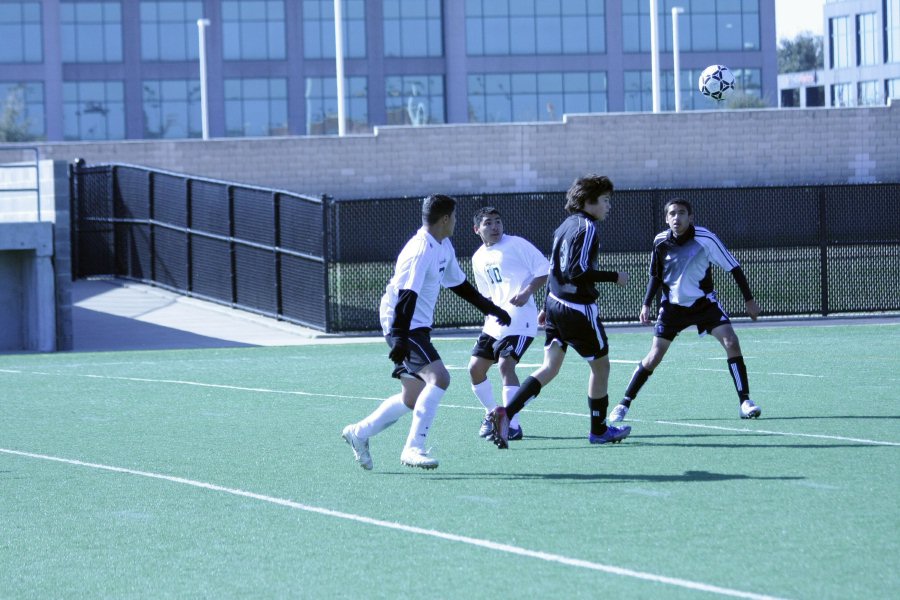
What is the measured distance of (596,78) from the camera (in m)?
65.4

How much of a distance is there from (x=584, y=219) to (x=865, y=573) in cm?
399

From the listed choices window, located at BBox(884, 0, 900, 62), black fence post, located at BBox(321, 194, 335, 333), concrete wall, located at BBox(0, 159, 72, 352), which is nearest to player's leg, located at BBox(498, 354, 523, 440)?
black fence post, located at BBox(321, 194, 335, 333)

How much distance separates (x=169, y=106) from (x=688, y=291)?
5533 cm

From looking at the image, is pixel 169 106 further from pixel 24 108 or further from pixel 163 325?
pixel 163 325

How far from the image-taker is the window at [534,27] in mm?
63500

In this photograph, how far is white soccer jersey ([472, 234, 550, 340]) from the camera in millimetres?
10531

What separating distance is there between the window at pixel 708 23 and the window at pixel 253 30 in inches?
663

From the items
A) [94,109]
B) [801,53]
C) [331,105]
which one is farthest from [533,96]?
[801,53]

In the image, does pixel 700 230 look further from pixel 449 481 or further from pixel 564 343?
pixel 449 481

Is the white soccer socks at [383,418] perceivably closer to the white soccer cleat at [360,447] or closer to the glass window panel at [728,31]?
the white soccer cleat at [360,447]

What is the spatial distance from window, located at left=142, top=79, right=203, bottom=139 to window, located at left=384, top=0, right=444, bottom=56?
30.9 ft

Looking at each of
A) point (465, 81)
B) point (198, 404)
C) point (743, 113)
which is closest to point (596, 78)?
point (465, 81)

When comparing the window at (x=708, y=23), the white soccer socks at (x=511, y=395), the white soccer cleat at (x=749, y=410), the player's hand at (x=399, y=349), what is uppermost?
the window at (x=708, y=23)

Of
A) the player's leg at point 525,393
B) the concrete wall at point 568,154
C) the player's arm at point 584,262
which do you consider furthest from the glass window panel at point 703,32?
the player's arm at point 584,262
